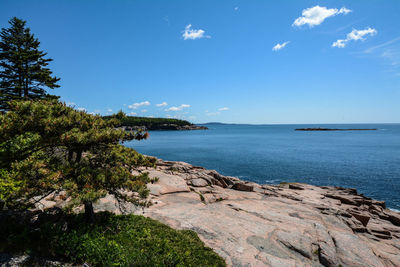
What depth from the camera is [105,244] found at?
681cm

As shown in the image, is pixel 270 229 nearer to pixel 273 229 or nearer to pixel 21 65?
pixel 273 229

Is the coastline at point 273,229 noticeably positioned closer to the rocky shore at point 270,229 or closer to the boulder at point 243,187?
the rocky shore at point 270,229

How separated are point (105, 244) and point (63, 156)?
3872 mm

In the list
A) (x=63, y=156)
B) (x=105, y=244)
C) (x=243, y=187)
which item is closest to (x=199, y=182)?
(x=243, y=187)

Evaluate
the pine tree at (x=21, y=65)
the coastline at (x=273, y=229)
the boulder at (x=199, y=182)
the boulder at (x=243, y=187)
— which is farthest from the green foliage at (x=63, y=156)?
the pine tree at (x=21, y=65)

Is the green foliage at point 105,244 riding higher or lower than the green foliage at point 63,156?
lower

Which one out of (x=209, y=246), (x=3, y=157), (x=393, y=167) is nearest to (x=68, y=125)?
(x=3, y=157)

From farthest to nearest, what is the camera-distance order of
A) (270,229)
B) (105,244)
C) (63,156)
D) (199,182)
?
(199,182)
(270,229)
(63,156)
(105,244)

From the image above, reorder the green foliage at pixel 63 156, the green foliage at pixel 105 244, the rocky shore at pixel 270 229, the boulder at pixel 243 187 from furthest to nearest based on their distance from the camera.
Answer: the boulder at pixel 243 187 < the rocky shore at pixel 270 229 < the green foliage at pixel 105 244 < the green foliage at pixel 63 156

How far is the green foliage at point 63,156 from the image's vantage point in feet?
18.9

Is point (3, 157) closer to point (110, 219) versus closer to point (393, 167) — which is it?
point (110, 219)

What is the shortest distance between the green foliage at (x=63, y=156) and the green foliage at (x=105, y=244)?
1.16 m

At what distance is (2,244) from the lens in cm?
632

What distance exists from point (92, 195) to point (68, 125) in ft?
8.36
